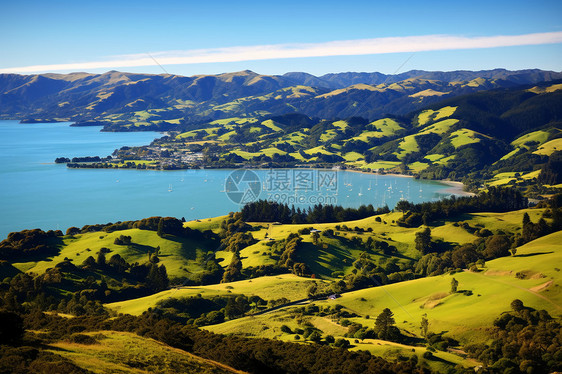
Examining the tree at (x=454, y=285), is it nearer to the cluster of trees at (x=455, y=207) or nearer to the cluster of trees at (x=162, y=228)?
the cluster of trees at (x=455, y=207)

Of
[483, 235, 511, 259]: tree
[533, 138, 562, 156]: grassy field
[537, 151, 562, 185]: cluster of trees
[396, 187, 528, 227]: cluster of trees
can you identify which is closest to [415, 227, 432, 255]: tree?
[396, 187, 528, 227]: cluster of trees

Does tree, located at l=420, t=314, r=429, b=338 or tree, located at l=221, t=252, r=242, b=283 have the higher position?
tree, located at l=420, t=314, r=429, b=338

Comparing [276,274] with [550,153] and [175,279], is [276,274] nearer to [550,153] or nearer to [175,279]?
[175,279]

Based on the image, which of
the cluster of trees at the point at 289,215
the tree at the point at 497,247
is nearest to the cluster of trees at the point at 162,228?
the cluster of trees at the point at 289,215

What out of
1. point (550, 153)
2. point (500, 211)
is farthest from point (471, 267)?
point (550, 153)

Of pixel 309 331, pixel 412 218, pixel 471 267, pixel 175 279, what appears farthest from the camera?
pixel 412 218

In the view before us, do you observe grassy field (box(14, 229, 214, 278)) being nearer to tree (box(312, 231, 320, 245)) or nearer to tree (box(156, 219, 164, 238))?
tree (box(156, 219, 164, 238))
